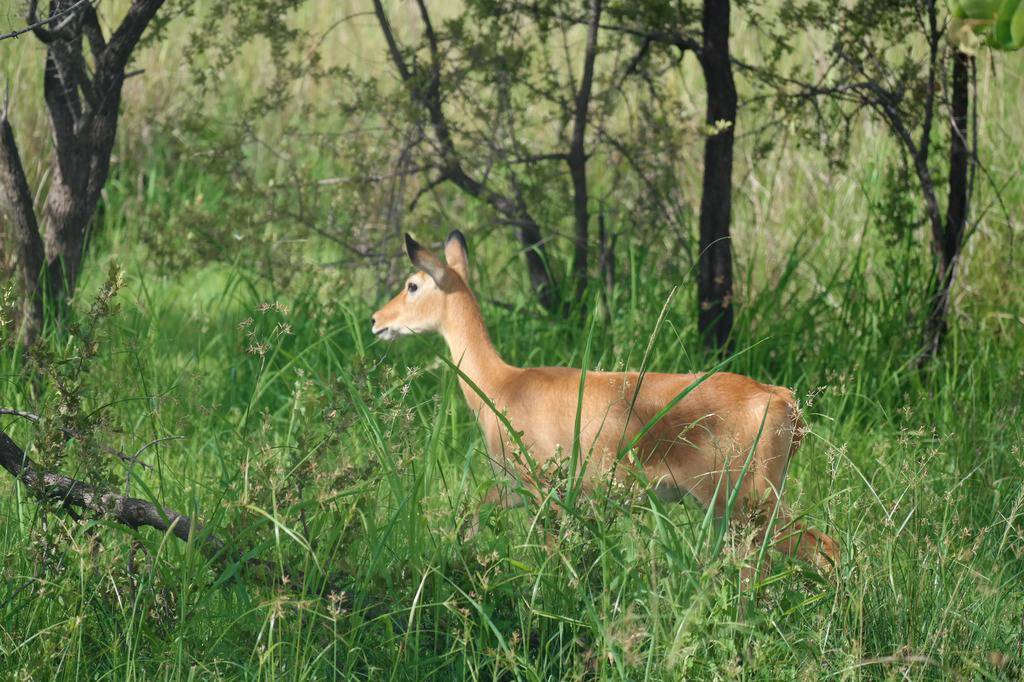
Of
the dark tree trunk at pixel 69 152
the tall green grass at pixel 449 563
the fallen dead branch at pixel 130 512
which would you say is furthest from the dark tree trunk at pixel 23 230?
the fallen dead branch at pixel 130 512

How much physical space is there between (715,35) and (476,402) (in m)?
2.01

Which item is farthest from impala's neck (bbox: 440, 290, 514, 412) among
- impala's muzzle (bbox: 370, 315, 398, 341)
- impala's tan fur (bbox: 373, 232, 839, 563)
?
impala's muzzle (bbox: 370, 315, 398, 341)

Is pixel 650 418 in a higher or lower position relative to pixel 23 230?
lower

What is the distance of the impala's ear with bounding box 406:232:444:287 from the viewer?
4.49 metres

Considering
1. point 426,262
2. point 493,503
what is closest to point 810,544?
point 493,503

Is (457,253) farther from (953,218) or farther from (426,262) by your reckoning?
(953,218)

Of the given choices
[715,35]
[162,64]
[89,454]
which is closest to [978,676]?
[89,454]

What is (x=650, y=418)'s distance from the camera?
380 centimetres

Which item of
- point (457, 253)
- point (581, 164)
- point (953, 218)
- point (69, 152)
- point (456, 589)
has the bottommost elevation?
point (456, 589)

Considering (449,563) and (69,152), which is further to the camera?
(69,152)

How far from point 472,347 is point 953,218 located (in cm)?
221

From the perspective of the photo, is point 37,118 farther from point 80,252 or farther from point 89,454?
point 89,454

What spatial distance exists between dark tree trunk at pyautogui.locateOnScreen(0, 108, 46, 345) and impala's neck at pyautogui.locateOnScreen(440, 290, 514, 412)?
61.6 inches

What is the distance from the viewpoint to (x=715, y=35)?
17.3 ft
